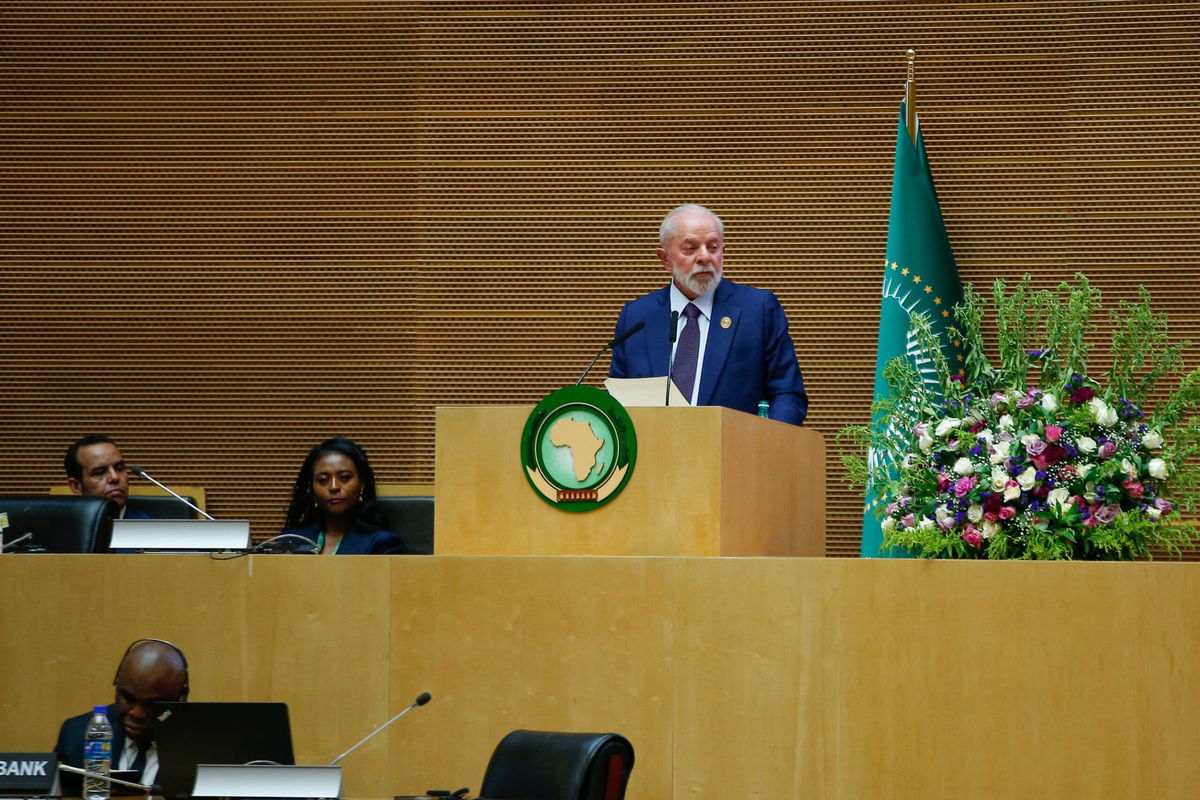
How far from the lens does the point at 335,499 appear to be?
16.4ft

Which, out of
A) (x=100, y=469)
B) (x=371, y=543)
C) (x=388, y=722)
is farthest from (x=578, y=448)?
(x=100, y=469)

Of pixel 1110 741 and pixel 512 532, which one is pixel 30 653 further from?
pixel 1110 741

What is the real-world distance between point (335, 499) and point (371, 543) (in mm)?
324

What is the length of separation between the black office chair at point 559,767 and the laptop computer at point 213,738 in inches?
15.5

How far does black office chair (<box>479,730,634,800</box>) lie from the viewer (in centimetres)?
271

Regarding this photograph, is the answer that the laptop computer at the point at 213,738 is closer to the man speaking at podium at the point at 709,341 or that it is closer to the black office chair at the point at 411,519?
the man speaking at podium at the point at 709,341

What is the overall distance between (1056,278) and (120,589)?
403 centimetres

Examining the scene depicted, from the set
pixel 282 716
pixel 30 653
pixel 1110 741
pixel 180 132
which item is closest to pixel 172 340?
pixel 180 132

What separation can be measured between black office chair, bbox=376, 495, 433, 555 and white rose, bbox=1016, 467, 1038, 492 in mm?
2125

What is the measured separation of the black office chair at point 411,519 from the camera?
16.1 ft

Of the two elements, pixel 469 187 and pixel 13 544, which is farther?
pixel 469 187

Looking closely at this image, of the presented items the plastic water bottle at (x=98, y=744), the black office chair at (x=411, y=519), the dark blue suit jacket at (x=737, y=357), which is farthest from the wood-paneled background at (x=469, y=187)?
the plastic water bottle at (x=98, y=744)

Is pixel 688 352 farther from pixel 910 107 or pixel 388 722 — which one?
pixel 910 107

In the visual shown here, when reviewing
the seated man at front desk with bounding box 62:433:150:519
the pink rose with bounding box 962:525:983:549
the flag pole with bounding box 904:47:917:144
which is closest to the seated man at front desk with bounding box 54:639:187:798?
the pink rose with bounding box 962:525:983:549
